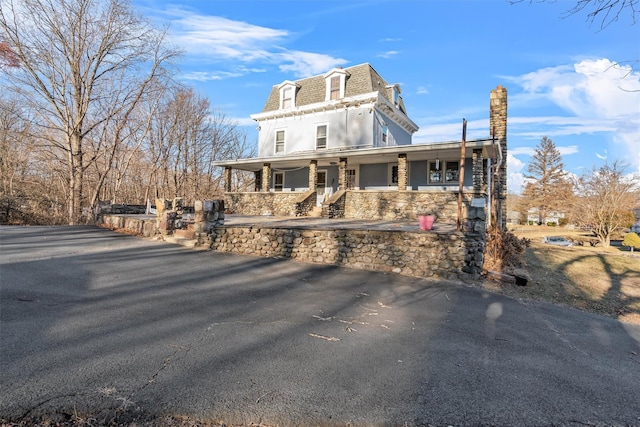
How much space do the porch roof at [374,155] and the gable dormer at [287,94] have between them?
392 cm

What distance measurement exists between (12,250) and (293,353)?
26.8 feet

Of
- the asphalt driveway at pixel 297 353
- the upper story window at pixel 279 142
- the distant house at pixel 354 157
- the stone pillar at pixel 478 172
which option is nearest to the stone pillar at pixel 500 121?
the distant house at pixel 354 157

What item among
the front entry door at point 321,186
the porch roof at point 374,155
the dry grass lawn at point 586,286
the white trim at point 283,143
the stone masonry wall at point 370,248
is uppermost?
the white trim at point 283,143

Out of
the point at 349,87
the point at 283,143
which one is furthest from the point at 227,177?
the point at 349,87

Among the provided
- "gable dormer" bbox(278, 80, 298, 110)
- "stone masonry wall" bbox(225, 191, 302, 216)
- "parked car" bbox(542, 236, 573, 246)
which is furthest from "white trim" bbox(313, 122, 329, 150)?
"parked car" bbox(542, 236, 573, 246)

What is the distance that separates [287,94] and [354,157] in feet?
24.4

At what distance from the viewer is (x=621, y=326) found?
5.07 metres

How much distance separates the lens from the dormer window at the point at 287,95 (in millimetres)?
19016

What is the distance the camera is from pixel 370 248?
734cm

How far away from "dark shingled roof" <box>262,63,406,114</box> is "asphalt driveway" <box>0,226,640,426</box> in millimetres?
13714

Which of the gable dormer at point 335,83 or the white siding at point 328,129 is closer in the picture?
the white siding at point 328,129

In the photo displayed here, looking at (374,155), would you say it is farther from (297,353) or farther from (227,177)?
(297,353)

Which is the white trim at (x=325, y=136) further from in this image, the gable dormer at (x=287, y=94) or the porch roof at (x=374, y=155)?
the gable dormer at (x=287, y=94)

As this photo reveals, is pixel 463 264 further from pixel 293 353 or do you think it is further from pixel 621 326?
pixel 293 353
